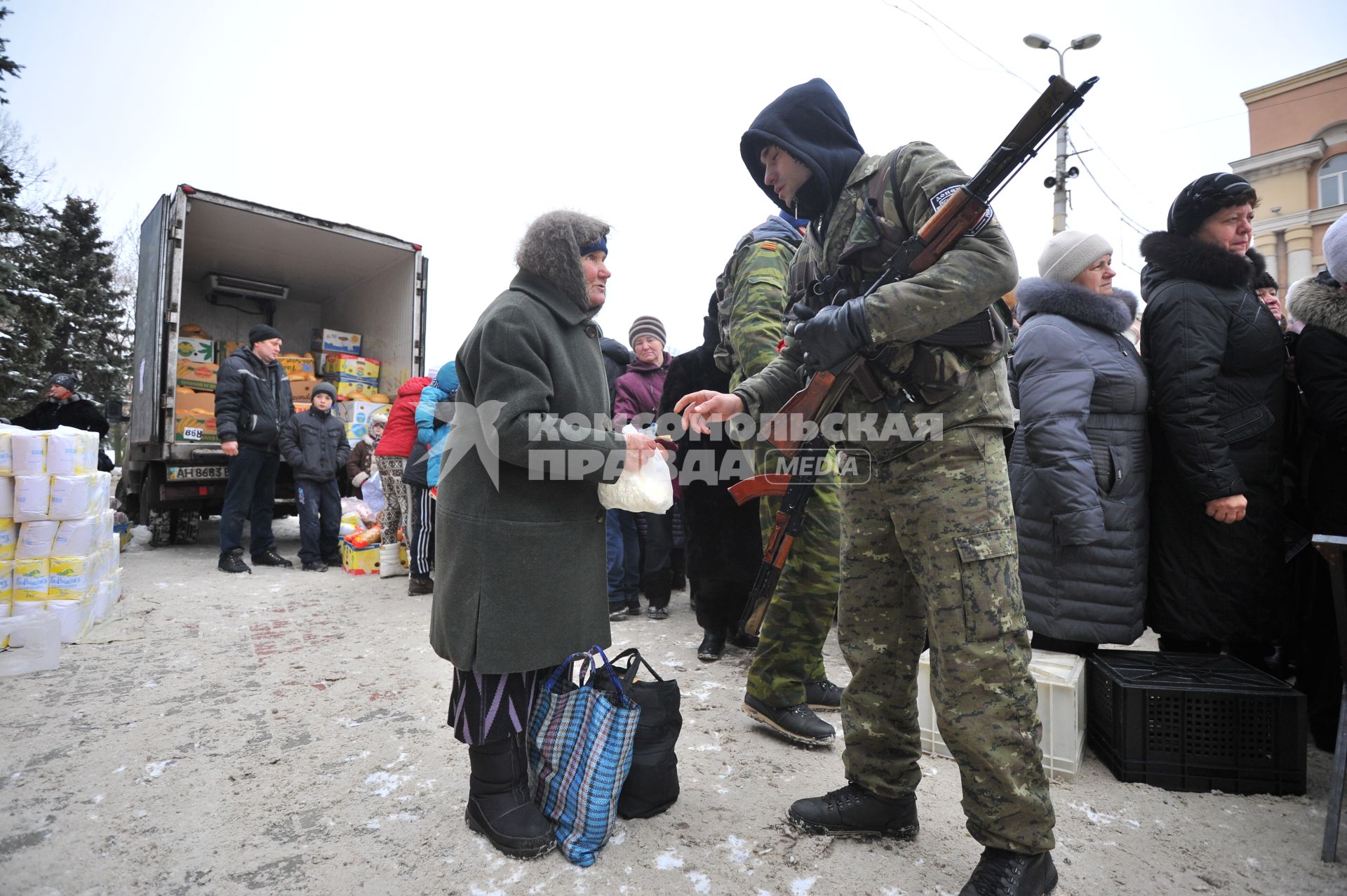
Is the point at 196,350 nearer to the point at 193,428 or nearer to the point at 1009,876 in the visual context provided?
the point at 193,428

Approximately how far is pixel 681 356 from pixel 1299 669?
3.14 m

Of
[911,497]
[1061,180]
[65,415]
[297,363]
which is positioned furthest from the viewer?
[1061,180]

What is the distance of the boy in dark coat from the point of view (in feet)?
21.5

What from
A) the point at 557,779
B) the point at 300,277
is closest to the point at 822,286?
Answer: the point at 557,779

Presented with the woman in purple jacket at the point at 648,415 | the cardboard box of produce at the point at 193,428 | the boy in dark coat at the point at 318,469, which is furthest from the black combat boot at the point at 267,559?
the woman in purple jacket at the point at 648,415

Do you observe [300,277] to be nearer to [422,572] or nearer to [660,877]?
[422,572]

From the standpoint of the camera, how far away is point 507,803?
6.62 ft

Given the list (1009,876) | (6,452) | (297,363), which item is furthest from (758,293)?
(297,363)

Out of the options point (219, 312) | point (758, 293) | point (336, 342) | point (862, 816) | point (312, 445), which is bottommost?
point (862, 816)

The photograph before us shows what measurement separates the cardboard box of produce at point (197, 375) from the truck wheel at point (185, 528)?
61.2 inches

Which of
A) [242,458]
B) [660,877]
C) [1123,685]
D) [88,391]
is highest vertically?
[88,391]

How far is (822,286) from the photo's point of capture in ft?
6.62

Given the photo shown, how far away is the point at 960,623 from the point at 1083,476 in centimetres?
135

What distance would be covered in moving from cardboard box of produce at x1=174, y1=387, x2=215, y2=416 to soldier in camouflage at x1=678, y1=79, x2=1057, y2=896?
23.4 feet
